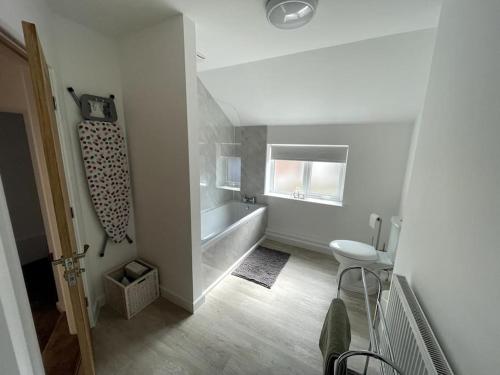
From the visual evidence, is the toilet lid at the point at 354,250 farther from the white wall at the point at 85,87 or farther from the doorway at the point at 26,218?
the doorway at the point at 26,218

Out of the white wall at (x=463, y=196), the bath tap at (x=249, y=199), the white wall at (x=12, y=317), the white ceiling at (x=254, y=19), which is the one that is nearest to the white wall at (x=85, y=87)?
the white ceiling at (x=254, y=19)

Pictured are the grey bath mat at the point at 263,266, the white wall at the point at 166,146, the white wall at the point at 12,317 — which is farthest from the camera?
the grey bath mat at the point at 263,266

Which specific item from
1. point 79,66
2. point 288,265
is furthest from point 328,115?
point 79,66

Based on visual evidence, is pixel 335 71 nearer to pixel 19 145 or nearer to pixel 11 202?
pixel 19 145

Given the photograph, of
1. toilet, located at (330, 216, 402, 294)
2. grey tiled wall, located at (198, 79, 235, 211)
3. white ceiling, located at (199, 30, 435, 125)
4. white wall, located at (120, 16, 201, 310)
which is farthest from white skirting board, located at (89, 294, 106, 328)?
white ceiling, located at (199, 30, 435, 125)

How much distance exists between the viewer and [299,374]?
1.40 meters

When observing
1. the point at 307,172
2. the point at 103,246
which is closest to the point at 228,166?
the point at 307,172

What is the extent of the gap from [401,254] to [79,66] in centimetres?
278

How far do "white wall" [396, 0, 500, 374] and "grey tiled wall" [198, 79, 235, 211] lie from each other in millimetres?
2469

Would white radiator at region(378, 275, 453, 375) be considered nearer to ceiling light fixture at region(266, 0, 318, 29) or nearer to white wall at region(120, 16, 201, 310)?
white wall at region(120, 16, 201, 310)

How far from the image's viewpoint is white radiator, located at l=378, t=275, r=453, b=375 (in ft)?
2.33

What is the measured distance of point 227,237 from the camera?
2338mm

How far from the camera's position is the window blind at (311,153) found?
2.79 m

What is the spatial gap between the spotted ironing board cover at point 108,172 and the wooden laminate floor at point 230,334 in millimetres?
854
